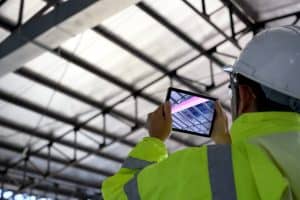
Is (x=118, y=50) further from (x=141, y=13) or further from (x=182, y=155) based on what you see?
(x=182, y=155)

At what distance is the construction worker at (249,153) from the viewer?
1.15 metres

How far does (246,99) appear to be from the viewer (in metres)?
1.45

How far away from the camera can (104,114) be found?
39.5 ft

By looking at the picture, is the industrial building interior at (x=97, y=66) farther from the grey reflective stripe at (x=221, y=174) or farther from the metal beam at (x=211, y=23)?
the grey reflective stripe at (x=221, y=174)

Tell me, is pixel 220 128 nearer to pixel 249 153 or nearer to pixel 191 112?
pixel 191 112

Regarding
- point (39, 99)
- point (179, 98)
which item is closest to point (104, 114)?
point (39, 99)

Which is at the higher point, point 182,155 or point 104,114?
point 104,114

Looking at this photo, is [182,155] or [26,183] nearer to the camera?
[182,155]

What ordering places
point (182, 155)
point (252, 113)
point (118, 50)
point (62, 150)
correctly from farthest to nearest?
point (62, 150) → point (118, 50) → point (252, 113) → point (182, 155)

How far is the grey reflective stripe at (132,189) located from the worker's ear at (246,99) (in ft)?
1.34

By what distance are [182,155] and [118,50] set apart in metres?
8.83

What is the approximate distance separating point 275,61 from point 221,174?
43cm

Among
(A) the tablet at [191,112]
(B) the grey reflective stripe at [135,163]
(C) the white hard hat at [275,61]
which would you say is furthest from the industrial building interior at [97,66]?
(B) the grey reflective stripe at [135,163]

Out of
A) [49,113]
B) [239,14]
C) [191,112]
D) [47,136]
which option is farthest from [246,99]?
[47,136]
